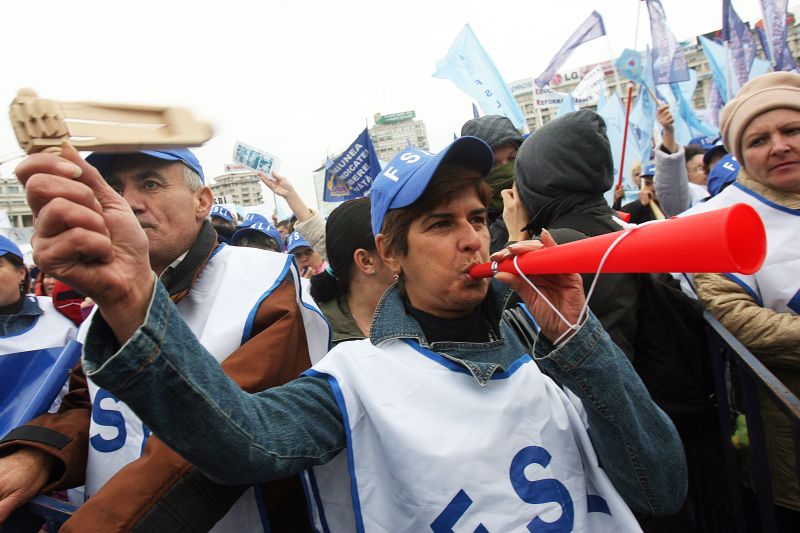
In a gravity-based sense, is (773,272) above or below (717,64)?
above

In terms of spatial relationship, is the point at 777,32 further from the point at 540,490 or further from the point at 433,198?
the point at 540,490

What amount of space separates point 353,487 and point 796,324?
172cm

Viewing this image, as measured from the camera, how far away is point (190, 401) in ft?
3.09

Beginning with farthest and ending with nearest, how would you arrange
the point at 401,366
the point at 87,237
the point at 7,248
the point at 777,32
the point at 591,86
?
1. the point at 591,86
2. the point at 777,32
3. the point at 7,248
4. the point at 401,366
5. the point at 87,237

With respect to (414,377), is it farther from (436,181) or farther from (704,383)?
(704,383)

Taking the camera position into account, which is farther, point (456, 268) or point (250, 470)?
point (456, 268)

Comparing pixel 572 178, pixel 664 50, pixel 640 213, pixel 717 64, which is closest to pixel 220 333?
pixel 572 178

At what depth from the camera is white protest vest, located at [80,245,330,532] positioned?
151 centimetres

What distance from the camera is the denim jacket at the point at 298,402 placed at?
3.01 ft

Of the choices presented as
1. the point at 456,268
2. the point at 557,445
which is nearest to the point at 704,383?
the point at 557,445

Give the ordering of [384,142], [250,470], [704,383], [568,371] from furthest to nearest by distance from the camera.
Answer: [384,142], [704,383], [568,371], [250,470]

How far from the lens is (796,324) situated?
1871 millimetres

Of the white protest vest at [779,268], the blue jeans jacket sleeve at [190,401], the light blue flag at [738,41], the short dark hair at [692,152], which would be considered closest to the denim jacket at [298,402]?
the blue jeans jacket sleeve at [190,401]

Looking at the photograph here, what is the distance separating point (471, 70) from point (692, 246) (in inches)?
263
